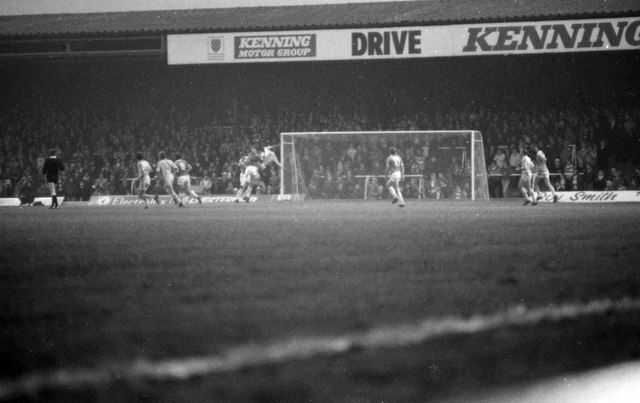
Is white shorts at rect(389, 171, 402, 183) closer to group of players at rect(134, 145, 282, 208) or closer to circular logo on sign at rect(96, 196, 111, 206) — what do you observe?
group of players at rect(134, 145, 282, 208)

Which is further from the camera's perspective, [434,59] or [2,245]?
[434,59]

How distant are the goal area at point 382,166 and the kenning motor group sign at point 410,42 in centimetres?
319

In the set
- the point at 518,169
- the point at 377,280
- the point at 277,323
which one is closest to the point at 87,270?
the point at 377,280

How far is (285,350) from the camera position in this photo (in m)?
3.40

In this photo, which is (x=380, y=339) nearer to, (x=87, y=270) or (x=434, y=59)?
(x=87, y=270)

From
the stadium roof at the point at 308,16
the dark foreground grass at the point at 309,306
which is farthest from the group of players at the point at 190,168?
the dark foreground grass at the point at 309,306

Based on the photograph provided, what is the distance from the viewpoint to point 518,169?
31734mm

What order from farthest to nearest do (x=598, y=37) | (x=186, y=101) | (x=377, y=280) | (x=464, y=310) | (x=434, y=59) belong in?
(x=186, y=101) → (x=434, y=59) → (x=598, y=37) → (x=377, y=280) → (x=464, y=310)

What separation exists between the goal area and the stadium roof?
14.6 ft

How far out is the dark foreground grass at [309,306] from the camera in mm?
2871

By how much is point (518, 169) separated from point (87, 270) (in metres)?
26.3

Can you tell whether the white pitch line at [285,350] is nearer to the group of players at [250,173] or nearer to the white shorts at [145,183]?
the group of players at [250,173]

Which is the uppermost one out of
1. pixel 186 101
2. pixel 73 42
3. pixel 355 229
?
pixel 73 42

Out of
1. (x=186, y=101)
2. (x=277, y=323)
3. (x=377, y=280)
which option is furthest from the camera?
(x=186, y=101)
